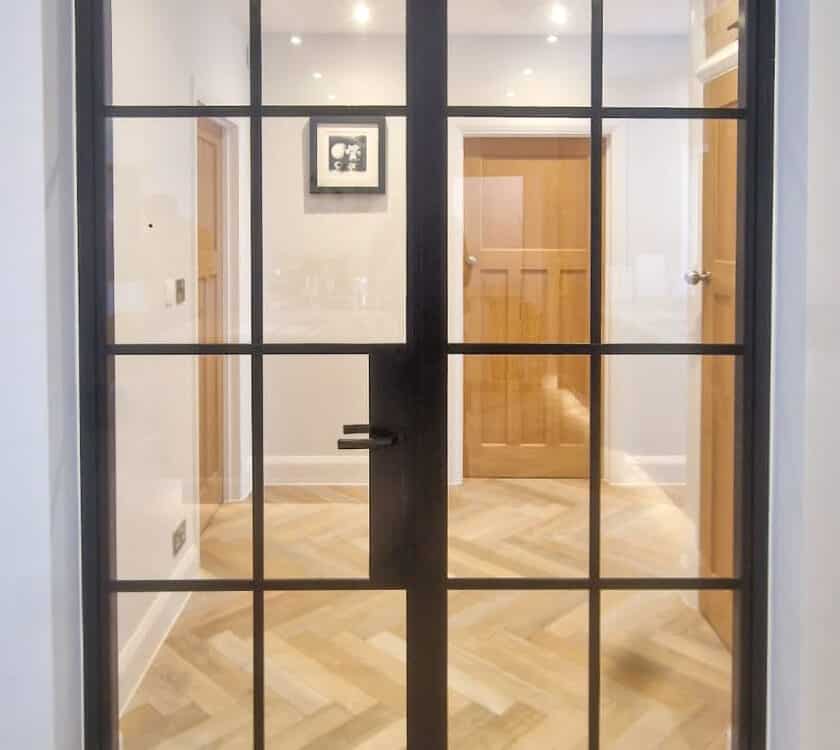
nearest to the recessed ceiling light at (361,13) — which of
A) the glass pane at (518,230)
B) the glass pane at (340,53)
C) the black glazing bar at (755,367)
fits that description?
the glass pane at (340,53)

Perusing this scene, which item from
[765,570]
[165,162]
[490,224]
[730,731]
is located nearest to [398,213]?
[490,224]

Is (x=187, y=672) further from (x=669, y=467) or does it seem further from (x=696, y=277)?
(x=696, y=277)

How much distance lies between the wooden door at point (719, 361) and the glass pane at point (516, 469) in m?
0.27

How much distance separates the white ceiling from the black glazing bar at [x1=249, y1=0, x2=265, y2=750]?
10cm

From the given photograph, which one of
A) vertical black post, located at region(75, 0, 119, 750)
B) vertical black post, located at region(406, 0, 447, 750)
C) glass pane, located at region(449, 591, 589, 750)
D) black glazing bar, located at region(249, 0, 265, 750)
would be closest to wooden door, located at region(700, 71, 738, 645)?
glass pane, located at region(449, 591, 589, 750)

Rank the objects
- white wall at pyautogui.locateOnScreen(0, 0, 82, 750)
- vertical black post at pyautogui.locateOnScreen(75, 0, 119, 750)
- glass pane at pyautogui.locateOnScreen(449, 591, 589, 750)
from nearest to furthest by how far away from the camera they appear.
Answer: white wall at pyautogui.locateOnScreen(0, 0, 82, 750)
vertical black post at pyautogui.locateOnScreen(75, 0, 119, 750)
glass pane at pyautogui.locateOnScreen(449, 591, 589, 750)

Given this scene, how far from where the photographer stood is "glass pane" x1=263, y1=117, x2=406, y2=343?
6.25 ft

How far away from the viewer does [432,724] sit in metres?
1.97

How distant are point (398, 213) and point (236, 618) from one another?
0.94 meters

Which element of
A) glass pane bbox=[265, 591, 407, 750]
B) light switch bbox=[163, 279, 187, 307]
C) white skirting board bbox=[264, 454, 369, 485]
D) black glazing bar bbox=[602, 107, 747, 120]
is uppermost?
black glazing bar bbox=[602, 107, 747, 120]

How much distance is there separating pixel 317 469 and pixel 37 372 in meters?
0.59

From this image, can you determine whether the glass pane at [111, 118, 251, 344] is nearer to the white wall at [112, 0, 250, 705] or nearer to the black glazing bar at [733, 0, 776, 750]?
the white wall at [112, 0, 250, 705]

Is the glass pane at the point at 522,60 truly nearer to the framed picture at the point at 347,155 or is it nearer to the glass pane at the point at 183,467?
the framed picture at the point at 347,155

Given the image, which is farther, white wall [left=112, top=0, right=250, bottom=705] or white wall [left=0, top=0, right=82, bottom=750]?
white wall [left=112, top=0, right=250, bottom=705]
